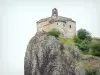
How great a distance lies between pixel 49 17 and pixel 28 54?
944 centimetres

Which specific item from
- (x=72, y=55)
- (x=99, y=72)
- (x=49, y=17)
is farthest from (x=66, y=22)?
(x=99, y=72)

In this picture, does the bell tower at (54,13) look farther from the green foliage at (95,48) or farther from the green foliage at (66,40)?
the green foliage at (95,48)

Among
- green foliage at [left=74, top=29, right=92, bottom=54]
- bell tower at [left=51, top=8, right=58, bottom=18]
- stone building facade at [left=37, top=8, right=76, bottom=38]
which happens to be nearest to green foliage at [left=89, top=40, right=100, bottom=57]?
green foliage at [left=74, top=29, right=92, bottom=54]

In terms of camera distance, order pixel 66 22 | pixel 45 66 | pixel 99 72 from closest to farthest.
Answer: pixel 99 72, pixel 45 66, pixel 66 22

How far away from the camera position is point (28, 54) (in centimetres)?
10038

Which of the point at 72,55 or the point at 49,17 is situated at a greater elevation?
the point at 49,17

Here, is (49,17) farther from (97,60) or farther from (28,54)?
(97,60)

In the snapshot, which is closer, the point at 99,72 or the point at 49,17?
the point at 99,72

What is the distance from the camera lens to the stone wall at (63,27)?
338 feet

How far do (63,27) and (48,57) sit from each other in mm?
9112

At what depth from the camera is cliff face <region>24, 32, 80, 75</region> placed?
94312 mm

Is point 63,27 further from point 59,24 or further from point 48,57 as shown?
point 48,57

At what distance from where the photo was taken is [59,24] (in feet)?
339

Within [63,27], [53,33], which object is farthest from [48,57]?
[63,27]
